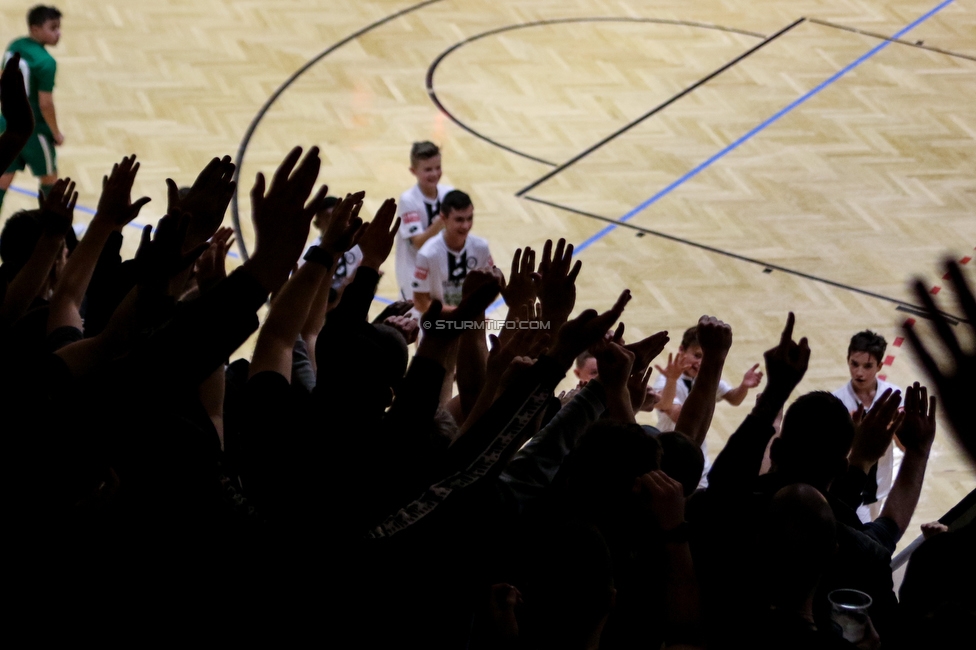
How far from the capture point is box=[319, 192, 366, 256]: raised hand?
340cm

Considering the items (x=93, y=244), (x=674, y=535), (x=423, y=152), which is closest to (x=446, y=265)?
(x=423, y=152)

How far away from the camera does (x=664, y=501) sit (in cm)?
308

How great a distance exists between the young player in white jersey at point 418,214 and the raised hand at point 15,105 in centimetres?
536

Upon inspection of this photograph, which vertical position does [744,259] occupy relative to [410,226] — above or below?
below

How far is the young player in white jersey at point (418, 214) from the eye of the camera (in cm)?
904

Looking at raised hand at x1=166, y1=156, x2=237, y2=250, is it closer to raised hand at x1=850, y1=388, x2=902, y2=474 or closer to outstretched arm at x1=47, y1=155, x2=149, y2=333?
outstretched arm at x1=47, y1=155, x2=149, y2=333

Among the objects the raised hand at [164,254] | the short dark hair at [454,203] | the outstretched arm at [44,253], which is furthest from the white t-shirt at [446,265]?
the raised hand at [164,254]

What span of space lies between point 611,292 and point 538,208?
5.43ft

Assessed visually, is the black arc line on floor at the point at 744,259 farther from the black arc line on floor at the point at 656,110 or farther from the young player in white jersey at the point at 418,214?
the young player in white jersey at the point at 418,214

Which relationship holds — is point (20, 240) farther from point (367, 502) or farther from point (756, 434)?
point (756, 434)

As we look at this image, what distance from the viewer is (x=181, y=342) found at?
2.48 meters

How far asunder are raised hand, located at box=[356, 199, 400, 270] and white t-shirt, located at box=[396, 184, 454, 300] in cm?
464

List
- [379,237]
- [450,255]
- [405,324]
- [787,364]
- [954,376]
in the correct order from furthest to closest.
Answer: [450,255] < [405,324] < [379,237] < [787,364] < [954,376]

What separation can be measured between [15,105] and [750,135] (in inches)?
385
